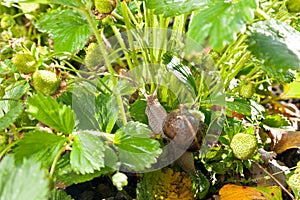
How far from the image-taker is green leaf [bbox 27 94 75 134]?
685 mm

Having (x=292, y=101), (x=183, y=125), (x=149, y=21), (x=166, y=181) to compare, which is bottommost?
(x=292, y=101)

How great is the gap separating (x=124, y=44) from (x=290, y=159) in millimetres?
465

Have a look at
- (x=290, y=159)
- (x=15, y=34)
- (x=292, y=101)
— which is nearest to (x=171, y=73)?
(x=290, y=159)

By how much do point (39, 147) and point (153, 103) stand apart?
0.93 ft

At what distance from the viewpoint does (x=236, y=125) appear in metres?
0.92

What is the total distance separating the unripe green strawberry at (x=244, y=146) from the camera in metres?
0.83

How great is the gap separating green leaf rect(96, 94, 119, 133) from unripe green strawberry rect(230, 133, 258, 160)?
0.21 meters

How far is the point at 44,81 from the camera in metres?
0.74

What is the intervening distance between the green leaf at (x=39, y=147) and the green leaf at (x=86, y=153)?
0.02 metres

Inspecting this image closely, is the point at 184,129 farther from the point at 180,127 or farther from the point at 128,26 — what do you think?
the point at 128,26

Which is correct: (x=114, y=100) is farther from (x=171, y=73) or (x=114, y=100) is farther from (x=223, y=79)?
(x=223, y=79)

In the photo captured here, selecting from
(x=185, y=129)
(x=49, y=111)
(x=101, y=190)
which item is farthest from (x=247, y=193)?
(x=49, y=111)

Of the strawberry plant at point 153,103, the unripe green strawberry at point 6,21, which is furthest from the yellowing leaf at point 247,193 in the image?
the unripe green strawberry at point 6,21

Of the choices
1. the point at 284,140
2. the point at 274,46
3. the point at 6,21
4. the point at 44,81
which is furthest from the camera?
the point at 6,21
